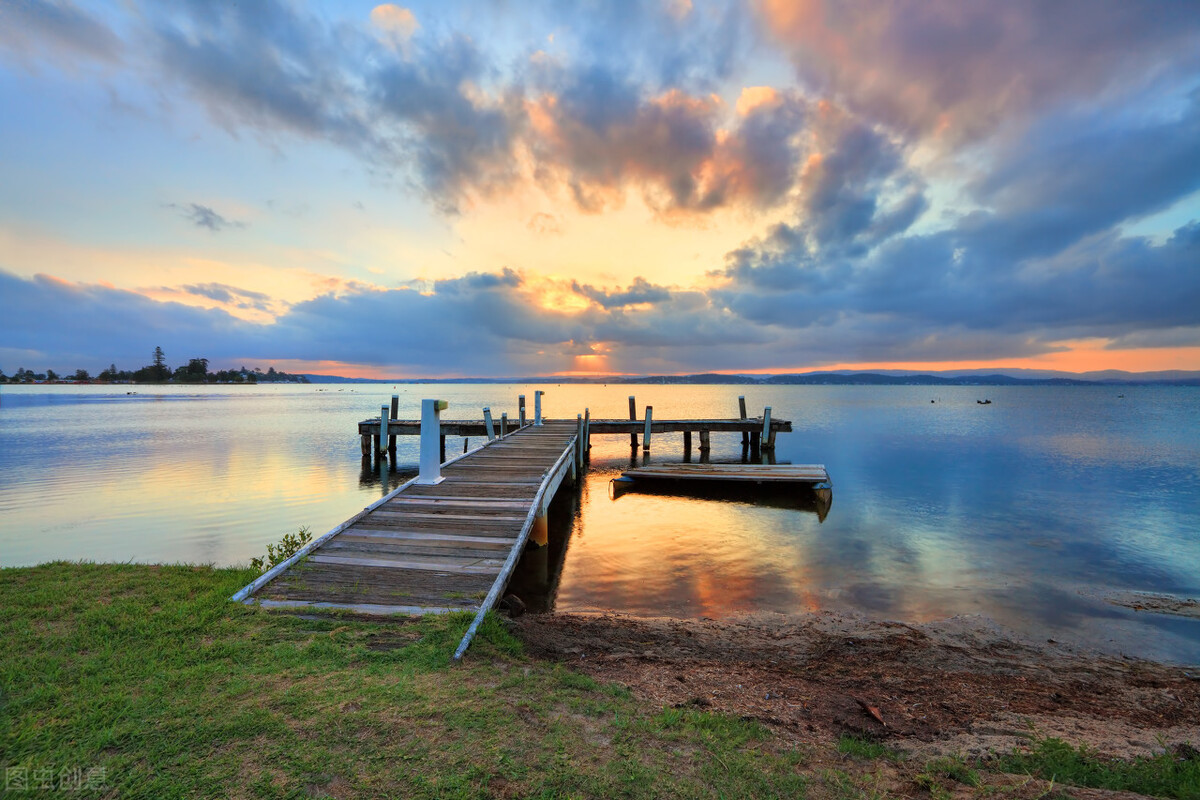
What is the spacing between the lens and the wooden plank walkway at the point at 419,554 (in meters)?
5.74

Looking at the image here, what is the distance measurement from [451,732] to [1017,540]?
15569mm

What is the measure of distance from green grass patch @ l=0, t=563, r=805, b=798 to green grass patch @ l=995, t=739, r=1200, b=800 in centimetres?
182

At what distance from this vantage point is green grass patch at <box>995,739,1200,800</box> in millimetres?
3416

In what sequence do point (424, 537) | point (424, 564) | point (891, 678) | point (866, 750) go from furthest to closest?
point (424, 537), point (424, 564), point (891, 678), point (866, 750)

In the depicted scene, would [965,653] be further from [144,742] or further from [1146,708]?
[144,742]

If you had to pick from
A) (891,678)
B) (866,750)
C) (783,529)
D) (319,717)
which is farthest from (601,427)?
(319,717)

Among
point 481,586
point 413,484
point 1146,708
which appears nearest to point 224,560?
point 413,484

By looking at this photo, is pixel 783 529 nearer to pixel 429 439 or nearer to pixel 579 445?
pixel 429 439

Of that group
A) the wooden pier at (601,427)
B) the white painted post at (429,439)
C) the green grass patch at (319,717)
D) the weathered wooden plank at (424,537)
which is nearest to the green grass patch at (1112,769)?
the green grass patch at (319,717)

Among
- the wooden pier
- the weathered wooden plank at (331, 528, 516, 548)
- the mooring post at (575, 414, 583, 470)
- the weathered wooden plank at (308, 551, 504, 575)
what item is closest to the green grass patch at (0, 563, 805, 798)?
the weathered wooden plank at (308, 551, 504, 575)

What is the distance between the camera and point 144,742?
10.4 ft

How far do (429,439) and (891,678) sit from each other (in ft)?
26.3

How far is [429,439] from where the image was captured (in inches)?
384

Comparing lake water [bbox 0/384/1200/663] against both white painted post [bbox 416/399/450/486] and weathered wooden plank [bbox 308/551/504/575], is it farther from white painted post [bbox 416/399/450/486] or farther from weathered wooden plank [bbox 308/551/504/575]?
white painted post [bbox 416/399/450/486]
